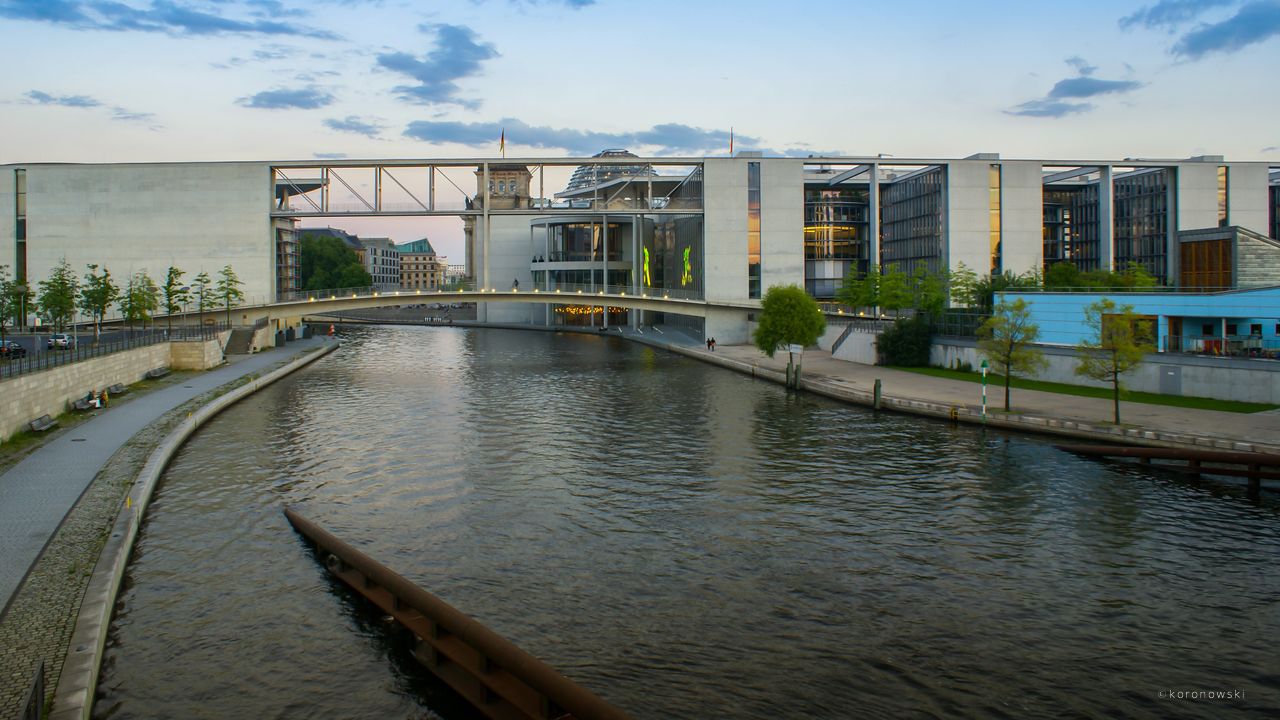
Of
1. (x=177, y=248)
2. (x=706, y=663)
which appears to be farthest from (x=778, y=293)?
(x=177, y=248)

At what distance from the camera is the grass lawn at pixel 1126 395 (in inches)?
1276

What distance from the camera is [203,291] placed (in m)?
69.1

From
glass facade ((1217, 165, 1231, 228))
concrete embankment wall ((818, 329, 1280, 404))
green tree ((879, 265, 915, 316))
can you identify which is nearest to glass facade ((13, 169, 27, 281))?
green tree ((879, 265, 915, 316))

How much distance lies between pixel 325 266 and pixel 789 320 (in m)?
123

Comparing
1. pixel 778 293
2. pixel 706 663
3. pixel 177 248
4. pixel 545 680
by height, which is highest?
pixel 177 248

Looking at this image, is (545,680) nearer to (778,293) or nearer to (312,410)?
(312,410)

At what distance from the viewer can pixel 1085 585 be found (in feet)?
55.4

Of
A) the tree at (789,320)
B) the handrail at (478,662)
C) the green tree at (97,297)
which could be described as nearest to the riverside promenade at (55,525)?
the handrail at (478,662)

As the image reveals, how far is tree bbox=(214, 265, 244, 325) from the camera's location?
67.0m

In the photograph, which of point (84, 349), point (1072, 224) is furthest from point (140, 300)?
point (1072, 224)

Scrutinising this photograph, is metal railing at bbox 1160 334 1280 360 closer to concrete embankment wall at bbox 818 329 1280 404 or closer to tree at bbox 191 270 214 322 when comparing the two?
concrete embankment wall at bbox 818 329 1280 404

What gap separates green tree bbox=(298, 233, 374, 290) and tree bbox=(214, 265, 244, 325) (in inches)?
3215

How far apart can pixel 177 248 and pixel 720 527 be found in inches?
2568

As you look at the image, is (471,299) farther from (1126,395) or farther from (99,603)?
(99,603)
